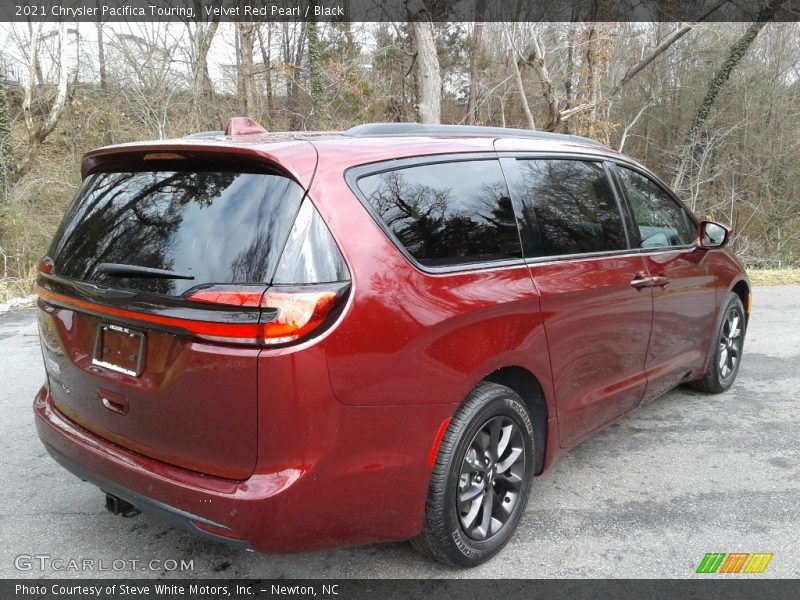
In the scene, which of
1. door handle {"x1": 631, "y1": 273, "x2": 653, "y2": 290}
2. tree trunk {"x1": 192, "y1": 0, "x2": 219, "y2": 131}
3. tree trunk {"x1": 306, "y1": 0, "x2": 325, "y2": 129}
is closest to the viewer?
door handle {"x1": 631, "y1": 273, "x2": 653, "y2": 290}

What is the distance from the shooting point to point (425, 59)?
41.4 ft

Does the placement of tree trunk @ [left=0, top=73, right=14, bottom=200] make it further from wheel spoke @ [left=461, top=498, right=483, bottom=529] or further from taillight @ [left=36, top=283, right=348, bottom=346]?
wheel spoke @ [left=461, top=498, right=483, bottom=529]

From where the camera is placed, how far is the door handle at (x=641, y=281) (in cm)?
335

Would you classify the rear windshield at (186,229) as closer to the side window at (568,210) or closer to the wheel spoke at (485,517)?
the side window at (568,210)

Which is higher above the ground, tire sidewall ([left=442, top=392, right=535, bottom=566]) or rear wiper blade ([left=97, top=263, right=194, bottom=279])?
rear wiper blade ([left=97, top=263, right=194, bottom=279])

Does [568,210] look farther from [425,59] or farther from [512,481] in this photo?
[425,59]

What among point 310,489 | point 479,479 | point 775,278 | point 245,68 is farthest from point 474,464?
point 245,68

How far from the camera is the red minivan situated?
1.96 m

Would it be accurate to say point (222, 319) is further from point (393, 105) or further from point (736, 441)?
point (393, 105)

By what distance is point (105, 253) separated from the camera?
2.33 m

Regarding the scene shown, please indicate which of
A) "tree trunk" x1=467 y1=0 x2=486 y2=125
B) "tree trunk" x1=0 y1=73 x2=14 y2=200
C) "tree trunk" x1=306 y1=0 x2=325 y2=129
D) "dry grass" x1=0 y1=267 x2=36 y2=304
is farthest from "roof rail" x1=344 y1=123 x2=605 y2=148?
"tree trunk" x1=467 y1=0 x2=486 y2=125

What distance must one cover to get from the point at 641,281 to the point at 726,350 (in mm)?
1768

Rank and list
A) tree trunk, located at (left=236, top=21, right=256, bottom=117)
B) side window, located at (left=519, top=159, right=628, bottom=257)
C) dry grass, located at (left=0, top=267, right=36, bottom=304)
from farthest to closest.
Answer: tree trunk, located at (left=236, top=21, right=256, bottom=117)
dry grass, located at (left=0, top=267, right=36, bottom=304)
side window, located at (left=519, top=159, right=628, bottom=257)

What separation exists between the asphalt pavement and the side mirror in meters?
1.19
